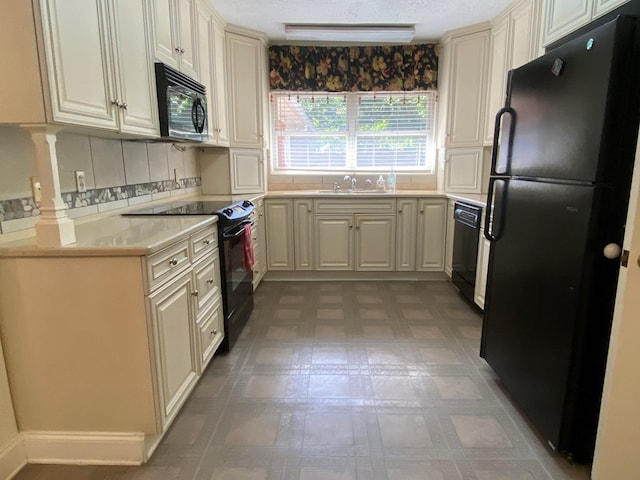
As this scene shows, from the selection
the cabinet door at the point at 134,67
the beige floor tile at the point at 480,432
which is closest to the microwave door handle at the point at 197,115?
the cabinet door at the point at 134,67

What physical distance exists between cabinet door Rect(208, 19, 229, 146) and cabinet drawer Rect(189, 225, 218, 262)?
1305 mm

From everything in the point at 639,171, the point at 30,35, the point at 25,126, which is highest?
the point at 30,35

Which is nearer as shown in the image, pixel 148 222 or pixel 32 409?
pixel 32 409

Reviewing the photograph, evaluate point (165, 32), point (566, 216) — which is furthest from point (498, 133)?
point (165, 32)

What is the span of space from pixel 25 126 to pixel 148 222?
74 cm

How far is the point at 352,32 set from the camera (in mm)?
3561

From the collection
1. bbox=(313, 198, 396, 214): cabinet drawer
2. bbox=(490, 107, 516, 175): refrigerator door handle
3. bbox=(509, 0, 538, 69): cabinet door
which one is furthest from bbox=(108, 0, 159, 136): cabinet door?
bbox=(509, 0, 538, 69): cabinet door

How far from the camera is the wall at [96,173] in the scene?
62.4 inches

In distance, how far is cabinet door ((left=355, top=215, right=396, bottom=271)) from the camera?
3.91 metres

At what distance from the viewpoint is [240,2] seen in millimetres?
3049

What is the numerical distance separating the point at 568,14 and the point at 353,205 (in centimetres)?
227

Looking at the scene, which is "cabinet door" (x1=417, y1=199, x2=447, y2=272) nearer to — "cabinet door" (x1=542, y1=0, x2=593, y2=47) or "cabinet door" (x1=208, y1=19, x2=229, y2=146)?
"cabinet door" (x1=542, y1=0, x2=593, y2=47)

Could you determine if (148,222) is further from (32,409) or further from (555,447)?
(555,447)

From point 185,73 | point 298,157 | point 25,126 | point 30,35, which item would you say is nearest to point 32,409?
point 25,126
